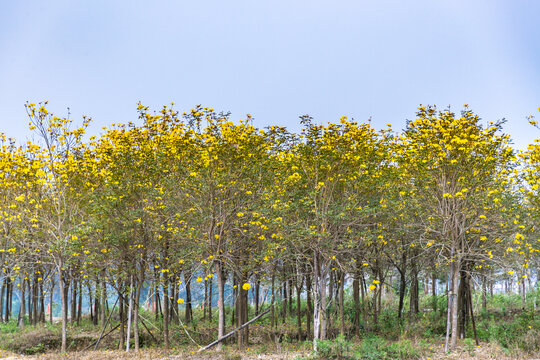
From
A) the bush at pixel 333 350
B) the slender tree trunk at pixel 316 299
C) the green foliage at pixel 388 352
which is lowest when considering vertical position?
the green foliage at pixel 388 352

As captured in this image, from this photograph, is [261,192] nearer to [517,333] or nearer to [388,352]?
[388,352]

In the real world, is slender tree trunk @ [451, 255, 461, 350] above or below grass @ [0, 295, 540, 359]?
above

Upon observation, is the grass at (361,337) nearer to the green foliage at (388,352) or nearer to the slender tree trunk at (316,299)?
the green foliage at (388,352)

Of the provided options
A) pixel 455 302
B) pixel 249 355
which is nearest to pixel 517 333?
pixel 455 302

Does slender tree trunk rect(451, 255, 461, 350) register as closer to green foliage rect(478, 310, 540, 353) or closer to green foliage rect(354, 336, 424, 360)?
green foliage rect(354, 336, 424, 360)

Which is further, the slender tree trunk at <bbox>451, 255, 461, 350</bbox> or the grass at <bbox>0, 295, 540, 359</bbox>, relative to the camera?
the slender tree trunk at <bbox>451, 255, 461, 350</bbox>

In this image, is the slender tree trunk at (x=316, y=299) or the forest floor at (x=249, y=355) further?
the slender tree trunk at (x=316, y=299)

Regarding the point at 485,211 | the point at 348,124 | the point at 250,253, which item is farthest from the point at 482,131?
the point at 250,253

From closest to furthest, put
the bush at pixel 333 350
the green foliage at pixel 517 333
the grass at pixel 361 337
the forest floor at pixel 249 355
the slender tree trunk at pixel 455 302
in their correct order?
the bush at pixel 333 350
the forest floor at pixel 249 355
the grass at pixel 361 337
the green foliage at pixel 517 333
the slender tree trunk at pixel 455 302

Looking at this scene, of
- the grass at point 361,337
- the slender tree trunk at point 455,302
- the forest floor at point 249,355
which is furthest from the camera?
the slender tree trunk at point 455,302

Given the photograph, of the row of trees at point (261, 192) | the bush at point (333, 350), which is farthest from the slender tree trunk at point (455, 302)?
the bush at point (333, 350)

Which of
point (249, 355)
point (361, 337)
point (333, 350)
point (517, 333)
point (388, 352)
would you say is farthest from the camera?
point (361, 337)

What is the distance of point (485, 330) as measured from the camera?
16.8 meters

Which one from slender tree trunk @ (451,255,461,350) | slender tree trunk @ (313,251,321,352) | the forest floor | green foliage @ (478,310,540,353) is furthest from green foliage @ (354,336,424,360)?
green foliage @ (478,310,540,353)
